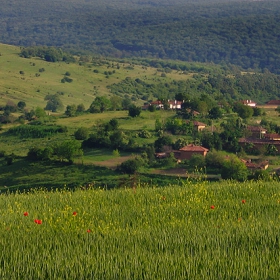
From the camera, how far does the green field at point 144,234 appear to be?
20.6ft

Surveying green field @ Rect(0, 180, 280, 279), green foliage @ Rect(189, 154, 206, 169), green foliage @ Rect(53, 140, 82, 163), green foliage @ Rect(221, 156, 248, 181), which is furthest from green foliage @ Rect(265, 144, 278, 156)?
green field @ Rect(0, 180, 280, 279)

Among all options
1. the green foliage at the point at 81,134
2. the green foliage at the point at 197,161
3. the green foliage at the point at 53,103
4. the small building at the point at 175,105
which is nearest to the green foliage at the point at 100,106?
the small building at the point at 175,105

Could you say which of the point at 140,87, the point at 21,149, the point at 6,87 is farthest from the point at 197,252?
the point at 140,87

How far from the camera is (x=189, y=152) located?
148ft

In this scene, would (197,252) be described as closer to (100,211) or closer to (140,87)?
(100,211)

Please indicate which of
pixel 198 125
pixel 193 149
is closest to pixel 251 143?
pixel 193 149

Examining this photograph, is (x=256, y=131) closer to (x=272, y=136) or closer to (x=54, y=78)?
(x=272, y=136)

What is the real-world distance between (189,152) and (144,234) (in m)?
37.8

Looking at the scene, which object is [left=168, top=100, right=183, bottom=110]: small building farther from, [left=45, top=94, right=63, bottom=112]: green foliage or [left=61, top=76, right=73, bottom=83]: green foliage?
[left=61, top=76, right=73, bottom=83]: green foliage

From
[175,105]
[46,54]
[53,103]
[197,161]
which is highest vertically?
[197,161]

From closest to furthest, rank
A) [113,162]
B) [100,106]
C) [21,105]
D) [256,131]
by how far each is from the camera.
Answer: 1. [113,162]
2. [256,131]
3. [100,106]
4. [21,105]

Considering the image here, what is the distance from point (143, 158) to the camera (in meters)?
44.4

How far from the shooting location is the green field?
20.6 ft

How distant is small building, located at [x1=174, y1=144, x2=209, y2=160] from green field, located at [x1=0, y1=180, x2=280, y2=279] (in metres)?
34.2
